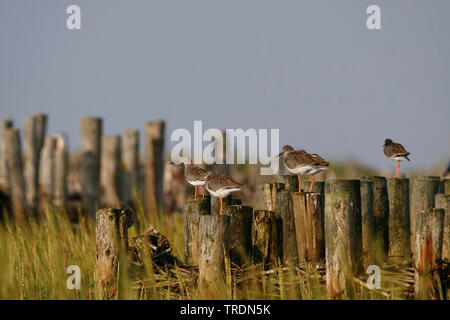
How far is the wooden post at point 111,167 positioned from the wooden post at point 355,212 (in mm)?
12091

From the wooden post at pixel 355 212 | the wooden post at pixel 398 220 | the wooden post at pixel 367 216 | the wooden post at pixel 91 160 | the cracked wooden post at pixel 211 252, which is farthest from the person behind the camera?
the wooden post at pixel 91 160

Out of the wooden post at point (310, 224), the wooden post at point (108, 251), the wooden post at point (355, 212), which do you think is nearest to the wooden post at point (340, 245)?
the wooden post at point (355, 212)

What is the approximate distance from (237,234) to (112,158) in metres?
12.2

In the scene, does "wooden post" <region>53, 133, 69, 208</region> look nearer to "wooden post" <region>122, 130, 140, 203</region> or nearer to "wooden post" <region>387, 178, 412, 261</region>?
"wooden post" <region>122, 130, 140, 203</region>

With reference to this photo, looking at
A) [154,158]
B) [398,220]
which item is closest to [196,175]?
[398,220]

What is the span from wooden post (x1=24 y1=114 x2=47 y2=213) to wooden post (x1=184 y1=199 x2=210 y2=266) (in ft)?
40.6

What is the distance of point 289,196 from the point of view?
773 cm

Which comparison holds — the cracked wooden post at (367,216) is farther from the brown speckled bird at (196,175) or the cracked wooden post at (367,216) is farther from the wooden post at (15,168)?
the wooden post at (15,168)

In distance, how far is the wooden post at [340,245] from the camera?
664 cm

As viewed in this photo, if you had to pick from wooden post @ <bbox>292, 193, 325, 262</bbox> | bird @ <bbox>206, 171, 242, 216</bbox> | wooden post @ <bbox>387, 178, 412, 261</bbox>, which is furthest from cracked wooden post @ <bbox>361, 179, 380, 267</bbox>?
bird @ <bbox>206, 171, 242, 216</bbox>

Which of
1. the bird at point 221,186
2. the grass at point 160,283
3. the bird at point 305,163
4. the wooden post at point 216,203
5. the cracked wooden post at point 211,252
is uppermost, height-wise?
the bird at point 305,163

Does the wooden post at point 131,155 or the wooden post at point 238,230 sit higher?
the wooden post at point 131,155

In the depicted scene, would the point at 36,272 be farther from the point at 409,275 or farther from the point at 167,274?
the point at 409,275
